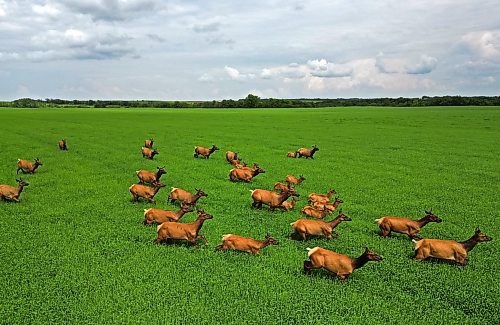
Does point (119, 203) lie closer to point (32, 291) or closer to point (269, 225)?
point (269, 225)

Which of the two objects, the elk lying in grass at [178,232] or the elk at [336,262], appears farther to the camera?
the elk lying in grass at [178,232]

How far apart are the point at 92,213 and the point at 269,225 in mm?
6070

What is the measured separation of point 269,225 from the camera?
13047mm

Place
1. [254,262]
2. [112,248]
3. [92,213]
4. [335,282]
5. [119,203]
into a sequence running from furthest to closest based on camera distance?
[119,203]
[92,213]
[112,248]
[254,262]
[335,282]

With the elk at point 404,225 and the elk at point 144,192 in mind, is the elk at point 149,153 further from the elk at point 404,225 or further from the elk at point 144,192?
the elk at point 404,225

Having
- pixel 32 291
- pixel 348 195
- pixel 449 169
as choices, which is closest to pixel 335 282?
pixel 32 291

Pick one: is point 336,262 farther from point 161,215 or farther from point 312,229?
point 161,215

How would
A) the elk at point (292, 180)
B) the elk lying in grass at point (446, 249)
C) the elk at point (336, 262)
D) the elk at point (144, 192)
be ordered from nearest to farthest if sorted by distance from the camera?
the elk at point (336, 262), the elk lying in grass at point (446, 249), the elk at point (144, 192), the elk at point (292, 180)

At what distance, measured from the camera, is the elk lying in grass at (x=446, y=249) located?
Result: 1011 centimetres

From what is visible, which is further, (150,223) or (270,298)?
(150,223)

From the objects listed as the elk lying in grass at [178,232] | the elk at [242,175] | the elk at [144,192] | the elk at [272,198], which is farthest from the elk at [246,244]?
the elk at [242,175]

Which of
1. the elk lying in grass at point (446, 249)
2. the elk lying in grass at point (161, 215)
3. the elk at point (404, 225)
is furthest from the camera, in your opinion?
the elk lying in grass at point (161, 215)

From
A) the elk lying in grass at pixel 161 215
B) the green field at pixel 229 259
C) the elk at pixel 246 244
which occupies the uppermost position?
the elk lying in grass at pixel 161 215

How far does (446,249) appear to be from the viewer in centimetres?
1014
